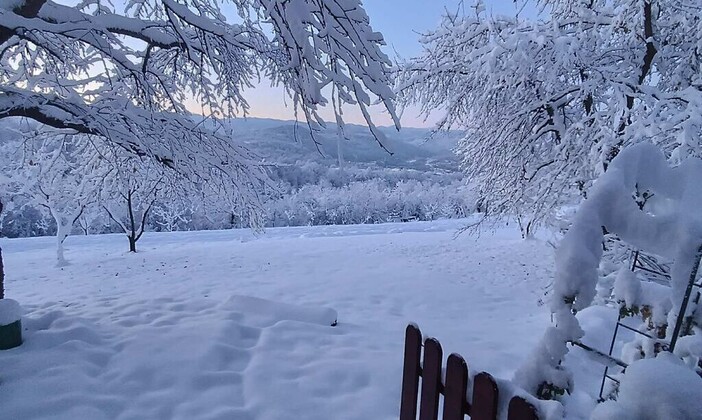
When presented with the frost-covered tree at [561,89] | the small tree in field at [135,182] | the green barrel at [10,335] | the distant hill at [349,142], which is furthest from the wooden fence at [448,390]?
the small tree in field at [135,182]

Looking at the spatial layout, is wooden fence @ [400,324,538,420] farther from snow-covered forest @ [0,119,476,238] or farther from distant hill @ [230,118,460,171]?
snow-covered forest @ [0,119,476,238]

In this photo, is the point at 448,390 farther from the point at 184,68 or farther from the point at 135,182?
the point at 135,182

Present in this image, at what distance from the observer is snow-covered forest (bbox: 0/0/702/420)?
146cm

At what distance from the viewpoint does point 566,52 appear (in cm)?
417

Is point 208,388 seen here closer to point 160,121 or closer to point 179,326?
point 179,326

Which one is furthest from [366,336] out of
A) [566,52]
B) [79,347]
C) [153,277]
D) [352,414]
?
[153,277]

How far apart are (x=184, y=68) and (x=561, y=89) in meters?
5.59

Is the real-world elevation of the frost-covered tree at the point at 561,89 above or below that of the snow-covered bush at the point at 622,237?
above

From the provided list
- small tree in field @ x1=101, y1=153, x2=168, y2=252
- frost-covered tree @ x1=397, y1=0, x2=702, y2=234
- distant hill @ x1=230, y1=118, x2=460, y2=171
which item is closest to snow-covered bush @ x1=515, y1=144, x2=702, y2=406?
distant hill @ x1=230, y1=118, x2=460, y2=171

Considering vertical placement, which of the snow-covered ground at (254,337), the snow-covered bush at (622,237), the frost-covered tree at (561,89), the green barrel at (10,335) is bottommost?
the snow-covered ground at (254,337)

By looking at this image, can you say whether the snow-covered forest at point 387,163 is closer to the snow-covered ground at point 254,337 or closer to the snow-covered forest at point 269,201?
the snow-covered ground at point 254,337

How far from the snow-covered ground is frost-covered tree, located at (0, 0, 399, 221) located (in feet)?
6.39

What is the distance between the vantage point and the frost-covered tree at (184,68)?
2002 millimetres

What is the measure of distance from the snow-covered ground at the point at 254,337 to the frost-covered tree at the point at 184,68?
6.39 feet
